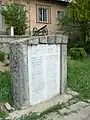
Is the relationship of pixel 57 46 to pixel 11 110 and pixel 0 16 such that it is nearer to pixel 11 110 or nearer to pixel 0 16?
pixel 11 110

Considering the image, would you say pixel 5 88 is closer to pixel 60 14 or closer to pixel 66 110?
pixel 66 110

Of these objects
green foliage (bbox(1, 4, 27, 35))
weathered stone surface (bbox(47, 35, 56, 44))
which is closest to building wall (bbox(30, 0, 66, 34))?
green foliage (bbox(1, 4, 27, 35))

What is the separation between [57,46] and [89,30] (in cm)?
1265

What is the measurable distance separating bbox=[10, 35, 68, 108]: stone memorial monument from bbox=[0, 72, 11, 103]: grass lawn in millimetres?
464

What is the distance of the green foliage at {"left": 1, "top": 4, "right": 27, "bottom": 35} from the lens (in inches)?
603

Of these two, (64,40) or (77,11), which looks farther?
(77,11)

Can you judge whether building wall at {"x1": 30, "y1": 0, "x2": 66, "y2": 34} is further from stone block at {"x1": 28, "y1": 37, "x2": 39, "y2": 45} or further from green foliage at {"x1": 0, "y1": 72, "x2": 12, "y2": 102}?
stone block at {"x1": 28, "y1": 37, "x2": 39, "y2": 45}

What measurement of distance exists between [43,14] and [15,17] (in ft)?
13.6

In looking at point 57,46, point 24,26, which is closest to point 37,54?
point 57,46

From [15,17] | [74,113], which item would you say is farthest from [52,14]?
[74,113]

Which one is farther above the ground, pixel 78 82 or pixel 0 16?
pixel 0 16

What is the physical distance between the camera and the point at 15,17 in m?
15.3

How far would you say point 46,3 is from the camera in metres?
19.0

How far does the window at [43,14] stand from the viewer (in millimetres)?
18609
